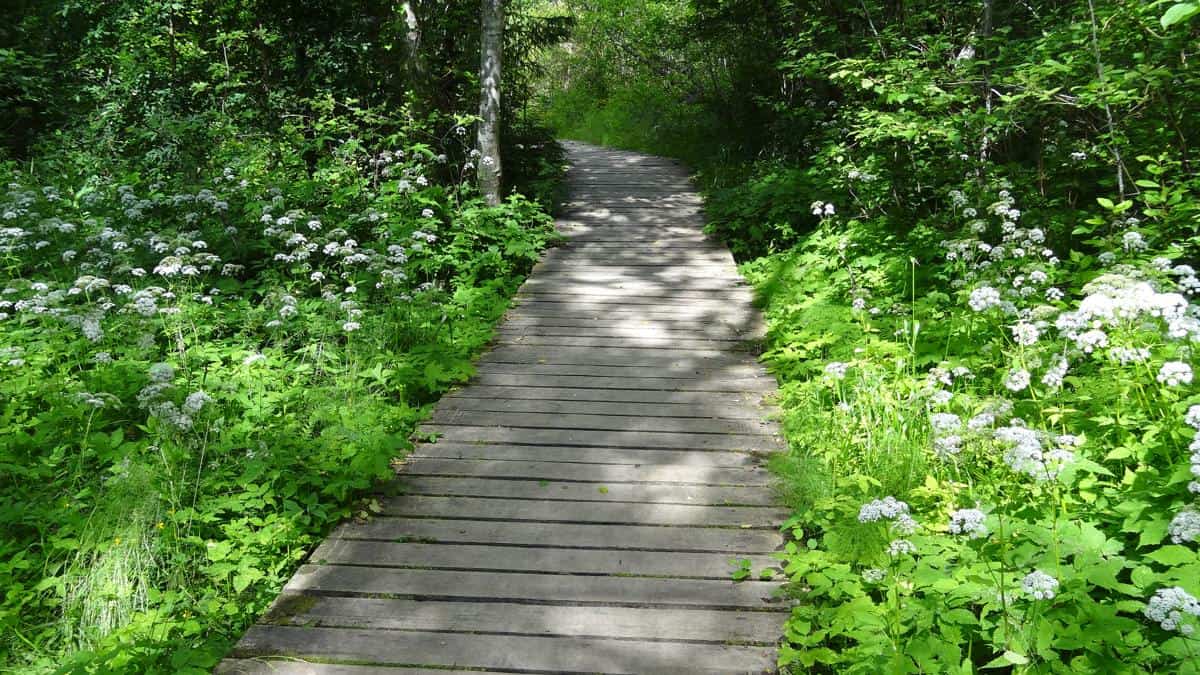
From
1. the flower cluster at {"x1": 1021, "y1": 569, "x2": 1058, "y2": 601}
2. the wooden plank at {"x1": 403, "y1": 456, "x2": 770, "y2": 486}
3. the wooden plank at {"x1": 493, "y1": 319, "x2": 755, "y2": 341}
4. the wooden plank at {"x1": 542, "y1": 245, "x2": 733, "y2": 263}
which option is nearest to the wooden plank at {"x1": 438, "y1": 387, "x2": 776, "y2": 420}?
the wooden plank at {"x1": 403, "y1": 456, "x2": 770, "y2": 486}

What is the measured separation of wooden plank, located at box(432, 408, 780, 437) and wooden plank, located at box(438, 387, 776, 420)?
58 mm

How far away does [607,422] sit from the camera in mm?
4789

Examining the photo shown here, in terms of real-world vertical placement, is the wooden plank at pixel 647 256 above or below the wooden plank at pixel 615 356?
above

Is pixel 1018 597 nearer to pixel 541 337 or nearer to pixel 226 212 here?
pixel 541 337

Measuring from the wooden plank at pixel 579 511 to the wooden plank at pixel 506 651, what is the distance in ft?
2.91

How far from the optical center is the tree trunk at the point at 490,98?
9.18 metres

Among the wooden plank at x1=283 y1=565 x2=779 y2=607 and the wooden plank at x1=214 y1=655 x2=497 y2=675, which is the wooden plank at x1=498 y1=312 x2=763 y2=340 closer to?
the wooden plank at x1=283 y1=565 x2=779 y2=607

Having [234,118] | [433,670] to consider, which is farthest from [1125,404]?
[234,118]

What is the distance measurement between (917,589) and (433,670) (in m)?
1.79

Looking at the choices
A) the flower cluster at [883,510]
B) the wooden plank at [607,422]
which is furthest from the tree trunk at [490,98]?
the flower cluster at [883,510]

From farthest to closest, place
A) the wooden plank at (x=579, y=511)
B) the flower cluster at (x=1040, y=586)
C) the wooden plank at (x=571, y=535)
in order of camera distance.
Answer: the wooden plank at (x=579, y=511) < the wooden plank at (x=571, y=535) < the flower cluster at (x=1040, y=586)

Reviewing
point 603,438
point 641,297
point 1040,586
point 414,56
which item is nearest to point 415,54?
point 414,56

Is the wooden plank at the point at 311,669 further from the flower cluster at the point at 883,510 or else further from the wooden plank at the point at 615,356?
the wooden plank at the point at 615,356

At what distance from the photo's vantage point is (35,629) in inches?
122
